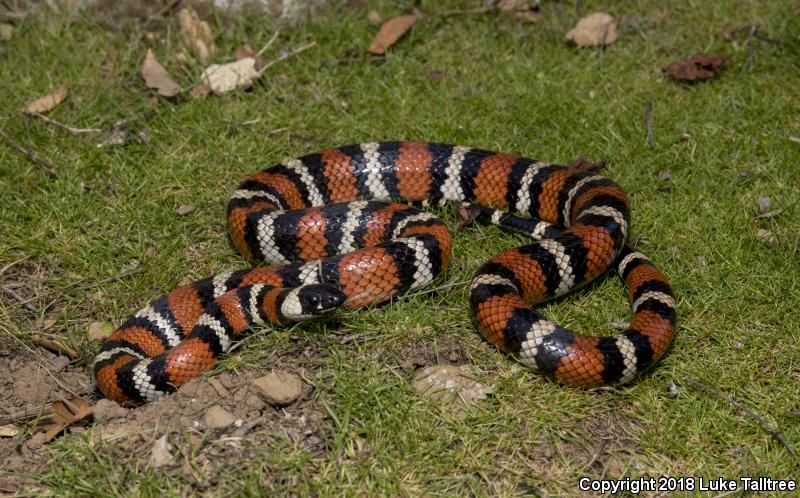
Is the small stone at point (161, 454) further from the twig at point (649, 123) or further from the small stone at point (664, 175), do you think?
the twig at point (649, 123)

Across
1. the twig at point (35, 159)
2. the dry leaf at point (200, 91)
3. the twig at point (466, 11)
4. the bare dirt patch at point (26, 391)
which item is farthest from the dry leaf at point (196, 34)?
the bare dirt patch at point (26, 391)

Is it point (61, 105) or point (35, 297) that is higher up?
point (61, 105)

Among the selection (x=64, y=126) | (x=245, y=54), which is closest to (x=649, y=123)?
(x=245, y=54)

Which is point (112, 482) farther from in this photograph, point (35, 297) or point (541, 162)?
point (541, 162)

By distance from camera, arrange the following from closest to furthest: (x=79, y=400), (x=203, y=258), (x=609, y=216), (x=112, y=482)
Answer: (x=112, y=482), (x=79, y=400), (x=609, y=216), (x=203, y=258)

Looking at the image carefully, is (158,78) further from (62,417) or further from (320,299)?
(62,417)

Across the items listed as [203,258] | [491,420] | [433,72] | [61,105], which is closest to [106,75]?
[61,105]
